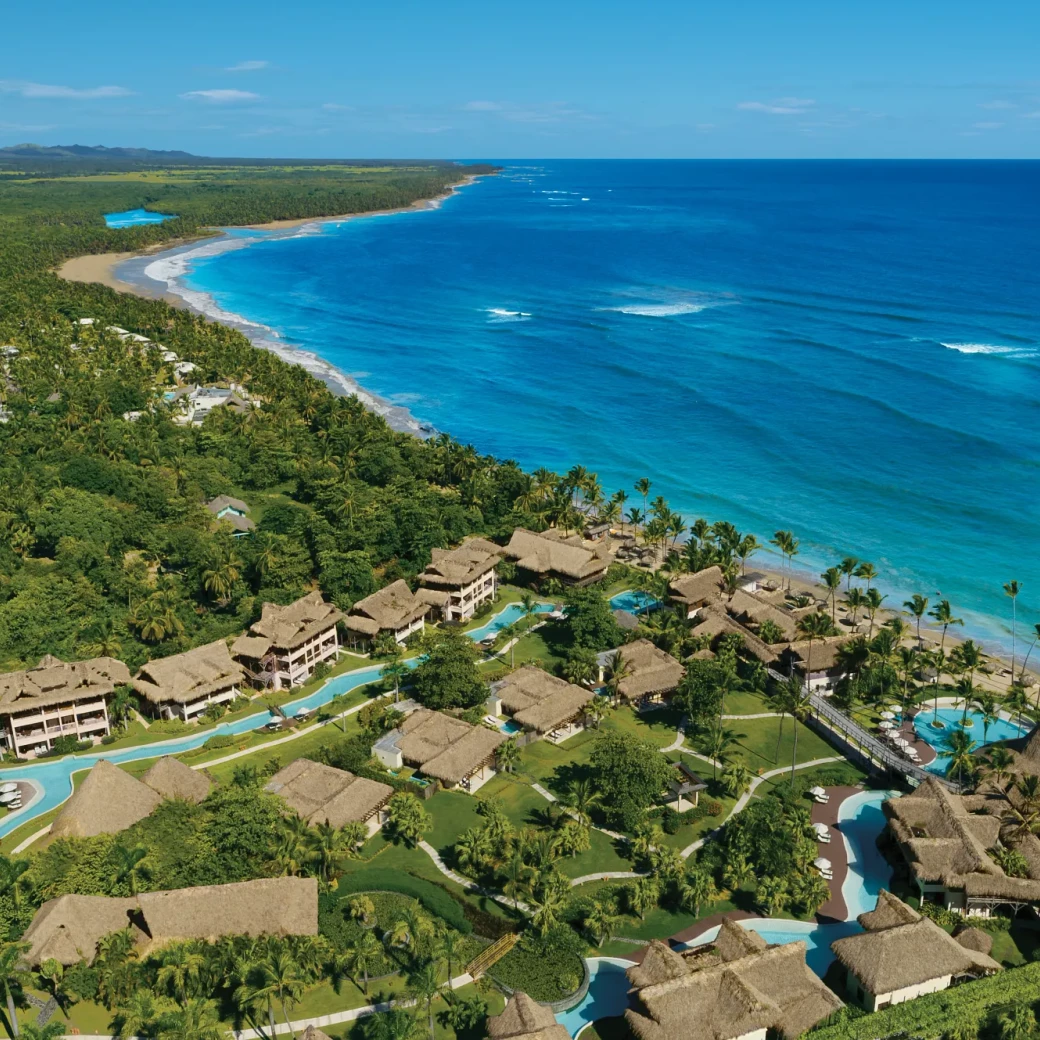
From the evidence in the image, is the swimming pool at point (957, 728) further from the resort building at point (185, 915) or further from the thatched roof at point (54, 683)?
the thatched roof at point (54, 683)

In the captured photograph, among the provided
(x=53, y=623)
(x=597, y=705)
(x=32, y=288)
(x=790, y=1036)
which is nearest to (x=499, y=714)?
(x=597, y=705)

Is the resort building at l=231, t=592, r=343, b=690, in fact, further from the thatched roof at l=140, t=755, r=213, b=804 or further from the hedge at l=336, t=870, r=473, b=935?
the hedge at l=336, t=870, r=473, b=935

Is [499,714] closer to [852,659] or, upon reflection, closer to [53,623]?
[852,659]

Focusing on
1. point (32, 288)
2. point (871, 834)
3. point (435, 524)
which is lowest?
point (871, 834)

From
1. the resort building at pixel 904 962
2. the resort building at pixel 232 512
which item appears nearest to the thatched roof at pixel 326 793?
the resort building at pixel 904 962

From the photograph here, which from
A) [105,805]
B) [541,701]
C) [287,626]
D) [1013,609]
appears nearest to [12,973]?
[105,805]

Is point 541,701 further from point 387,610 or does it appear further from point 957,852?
point 957,852
